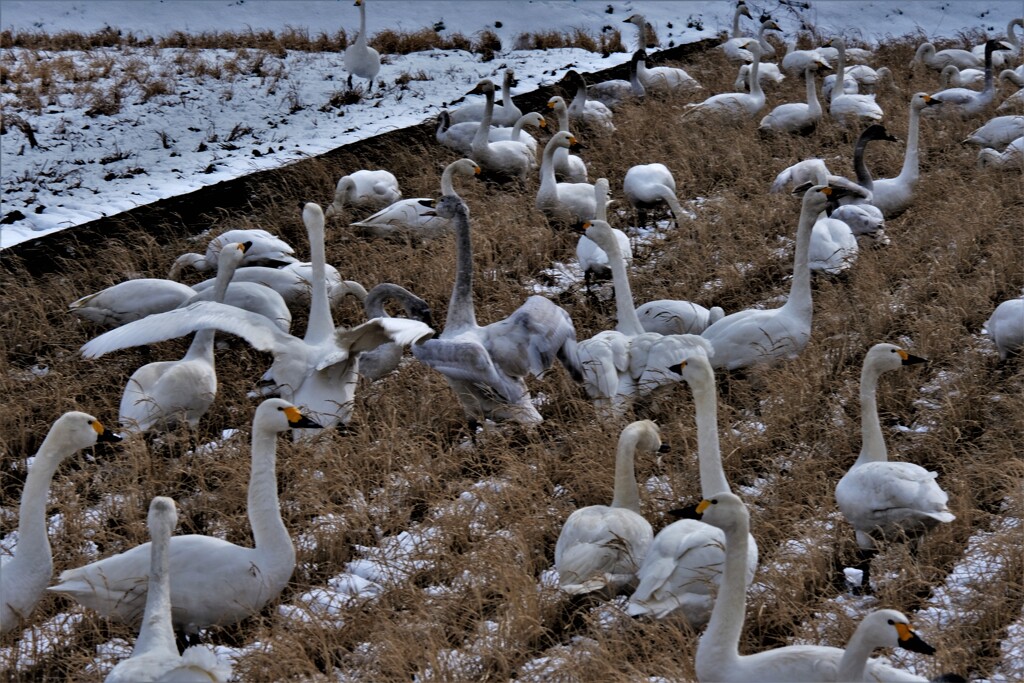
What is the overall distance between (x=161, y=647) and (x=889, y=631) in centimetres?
212

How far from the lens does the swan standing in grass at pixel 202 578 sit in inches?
160

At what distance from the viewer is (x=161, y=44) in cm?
1620

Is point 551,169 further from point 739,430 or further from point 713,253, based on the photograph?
point 739,430

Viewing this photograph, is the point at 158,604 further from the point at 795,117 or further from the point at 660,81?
the point at 660,81

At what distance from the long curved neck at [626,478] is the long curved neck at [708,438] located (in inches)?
10.3

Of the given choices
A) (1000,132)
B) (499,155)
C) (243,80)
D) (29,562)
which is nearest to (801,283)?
(29,562)

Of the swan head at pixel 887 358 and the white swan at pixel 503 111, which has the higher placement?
the swan head at pixel 887 358

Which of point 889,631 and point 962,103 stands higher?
point 889,631

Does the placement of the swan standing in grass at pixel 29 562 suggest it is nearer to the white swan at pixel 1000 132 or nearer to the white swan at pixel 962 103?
the white swan at pixel 1000 132

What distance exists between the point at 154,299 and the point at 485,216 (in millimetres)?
3045

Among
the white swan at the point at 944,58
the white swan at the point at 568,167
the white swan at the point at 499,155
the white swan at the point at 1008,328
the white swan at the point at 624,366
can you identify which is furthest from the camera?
the white swan at the point at 944,58

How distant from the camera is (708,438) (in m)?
4.54

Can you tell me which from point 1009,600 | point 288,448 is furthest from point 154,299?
point 1009,600

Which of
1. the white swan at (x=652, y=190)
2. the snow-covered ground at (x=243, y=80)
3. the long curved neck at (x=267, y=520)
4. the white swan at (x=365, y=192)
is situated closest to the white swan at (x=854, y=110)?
the white swan at (x=652, y=190)
